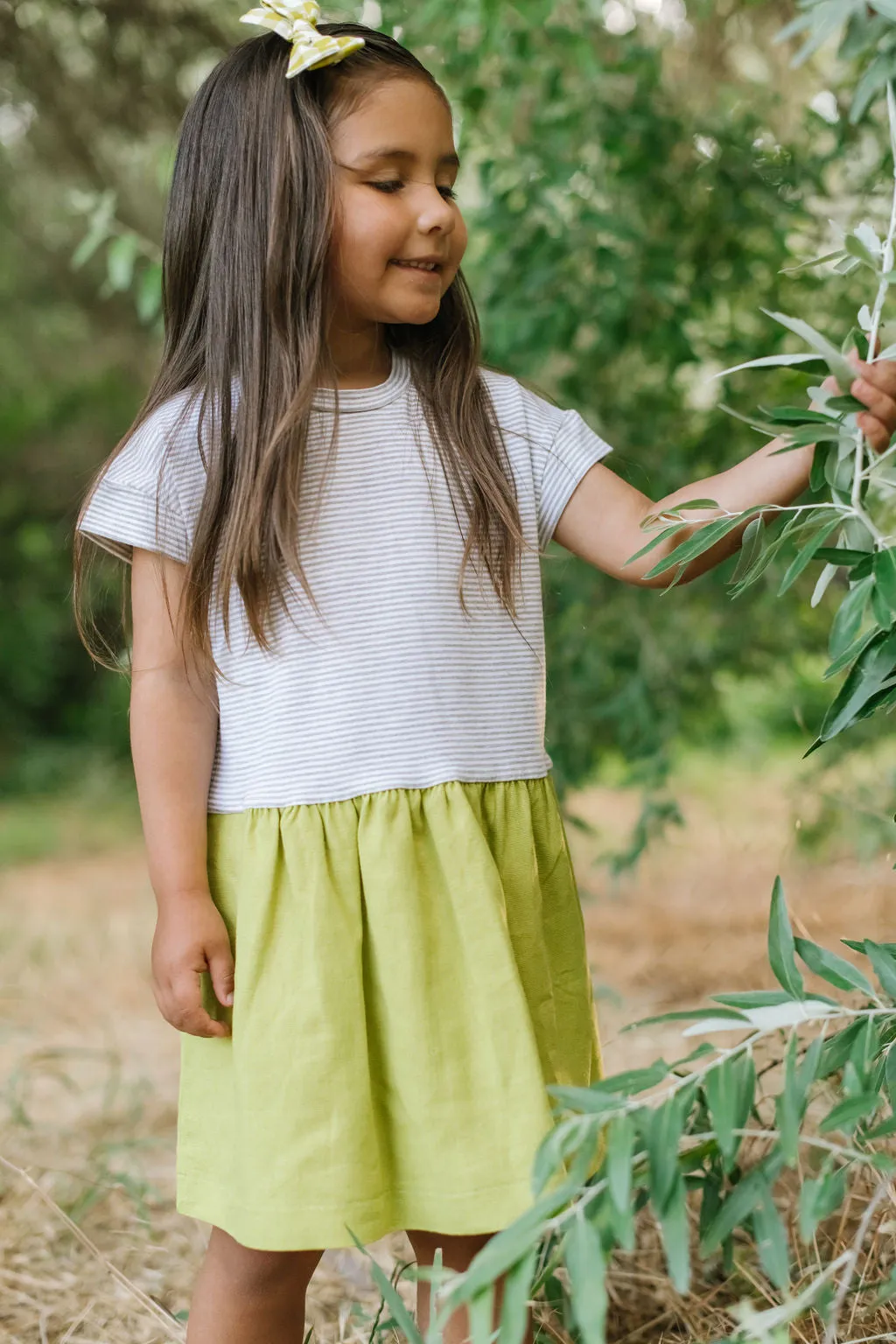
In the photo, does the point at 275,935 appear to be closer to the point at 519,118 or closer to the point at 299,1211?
the point at 299,1211

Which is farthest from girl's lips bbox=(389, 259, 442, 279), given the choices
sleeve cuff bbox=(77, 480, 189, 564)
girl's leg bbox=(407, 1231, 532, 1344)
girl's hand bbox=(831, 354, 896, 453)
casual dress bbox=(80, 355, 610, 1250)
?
girl's leg bbox=(407, 1231, 532, 1344)

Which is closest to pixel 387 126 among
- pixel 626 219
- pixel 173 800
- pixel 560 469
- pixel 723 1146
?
pixel 560 469

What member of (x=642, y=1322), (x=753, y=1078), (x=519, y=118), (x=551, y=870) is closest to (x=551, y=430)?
(x=551, y=870)

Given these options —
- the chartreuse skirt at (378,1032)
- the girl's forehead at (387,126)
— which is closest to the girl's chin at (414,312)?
the girl's forehead at (387,126)

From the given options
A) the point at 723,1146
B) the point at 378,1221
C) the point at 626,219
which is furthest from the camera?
the point at 626,219

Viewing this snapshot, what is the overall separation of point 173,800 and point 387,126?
53cm

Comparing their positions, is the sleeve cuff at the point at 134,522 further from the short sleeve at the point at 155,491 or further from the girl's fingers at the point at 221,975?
the girl's fingers at the point at 221,975

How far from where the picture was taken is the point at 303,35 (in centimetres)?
106

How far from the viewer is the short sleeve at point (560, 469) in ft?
3.74

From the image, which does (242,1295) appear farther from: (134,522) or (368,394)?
(368,394)

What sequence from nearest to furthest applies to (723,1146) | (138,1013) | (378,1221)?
1. (723,1146)
2. (378,1221)
3. (138,1013)

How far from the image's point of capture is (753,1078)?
77cm

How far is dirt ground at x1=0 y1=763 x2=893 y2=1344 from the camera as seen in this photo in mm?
1470

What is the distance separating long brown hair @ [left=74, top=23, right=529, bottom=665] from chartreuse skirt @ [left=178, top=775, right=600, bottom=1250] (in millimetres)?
183
